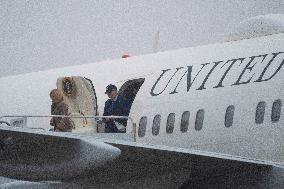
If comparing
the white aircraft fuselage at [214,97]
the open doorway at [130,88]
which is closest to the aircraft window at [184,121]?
the white aircraft fuselage at [214,97]

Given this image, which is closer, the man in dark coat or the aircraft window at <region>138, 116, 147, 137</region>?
the aircraft window at <region>138, 116, 147, 137</region>

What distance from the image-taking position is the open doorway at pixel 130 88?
14.1 metres

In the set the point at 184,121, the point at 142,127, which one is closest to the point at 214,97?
the point at 184,121

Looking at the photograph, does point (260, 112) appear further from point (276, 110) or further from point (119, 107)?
point (119, 107)

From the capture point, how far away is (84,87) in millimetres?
14852

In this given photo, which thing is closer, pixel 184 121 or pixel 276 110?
pixel 276 110

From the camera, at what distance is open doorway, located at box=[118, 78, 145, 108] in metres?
14.1

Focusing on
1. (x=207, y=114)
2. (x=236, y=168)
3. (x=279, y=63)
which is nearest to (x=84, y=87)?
(x=207, y=114)

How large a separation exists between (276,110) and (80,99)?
6.08 meters

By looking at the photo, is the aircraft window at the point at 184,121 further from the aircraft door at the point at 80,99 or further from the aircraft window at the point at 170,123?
the aircraft door at the point at 80,99

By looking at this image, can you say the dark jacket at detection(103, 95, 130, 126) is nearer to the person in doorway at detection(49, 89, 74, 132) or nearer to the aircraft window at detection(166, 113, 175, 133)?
the person in doorway at detection(49, 89, 74, 132)

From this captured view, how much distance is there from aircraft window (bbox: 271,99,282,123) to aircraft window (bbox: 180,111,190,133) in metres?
1.99

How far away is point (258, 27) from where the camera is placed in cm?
1308

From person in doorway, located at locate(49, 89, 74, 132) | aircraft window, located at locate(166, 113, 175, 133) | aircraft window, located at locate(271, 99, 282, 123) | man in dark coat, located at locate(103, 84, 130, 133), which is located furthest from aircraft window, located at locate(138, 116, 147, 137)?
aircraft window, located at locate(271, 99, 282, 123)
